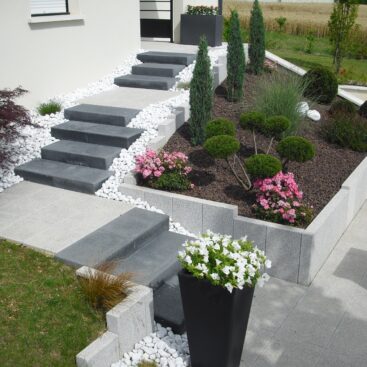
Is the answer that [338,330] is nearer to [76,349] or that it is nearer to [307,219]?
[307,219]

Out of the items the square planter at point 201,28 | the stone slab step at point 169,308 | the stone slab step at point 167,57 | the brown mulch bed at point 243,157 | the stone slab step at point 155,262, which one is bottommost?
the stone slab step at point 169,308

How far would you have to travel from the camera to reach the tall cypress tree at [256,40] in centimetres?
1122

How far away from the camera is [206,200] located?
21.7ft

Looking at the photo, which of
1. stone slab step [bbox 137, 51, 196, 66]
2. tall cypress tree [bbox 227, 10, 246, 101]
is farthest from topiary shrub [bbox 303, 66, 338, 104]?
stone slab step [bbox 137, 51, 196, 66]

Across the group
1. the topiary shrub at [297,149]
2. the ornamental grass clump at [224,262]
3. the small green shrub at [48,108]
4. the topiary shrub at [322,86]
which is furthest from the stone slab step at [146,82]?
the ornamental grass clump at [224,262]

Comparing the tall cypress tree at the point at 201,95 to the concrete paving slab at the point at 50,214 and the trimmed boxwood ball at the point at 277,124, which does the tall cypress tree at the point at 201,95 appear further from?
the concrete paving slab at the point at 50,214

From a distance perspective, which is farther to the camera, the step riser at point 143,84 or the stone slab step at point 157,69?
the stone slab step at point 157,69

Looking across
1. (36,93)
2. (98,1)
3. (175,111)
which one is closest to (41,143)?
(36,93)

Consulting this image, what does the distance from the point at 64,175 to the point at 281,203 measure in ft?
10.2

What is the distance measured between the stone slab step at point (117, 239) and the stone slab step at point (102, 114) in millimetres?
2265

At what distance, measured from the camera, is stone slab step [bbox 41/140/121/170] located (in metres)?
7.56

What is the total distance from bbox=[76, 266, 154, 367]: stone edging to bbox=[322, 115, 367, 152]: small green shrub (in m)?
5.10

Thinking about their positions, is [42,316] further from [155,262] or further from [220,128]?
[220,128]

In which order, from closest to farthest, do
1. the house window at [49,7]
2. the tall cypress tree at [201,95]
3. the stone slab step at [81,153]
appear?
the stone slab step at [81,153] < the tall cypress tree at [201,95] < the house window at [49,7]
